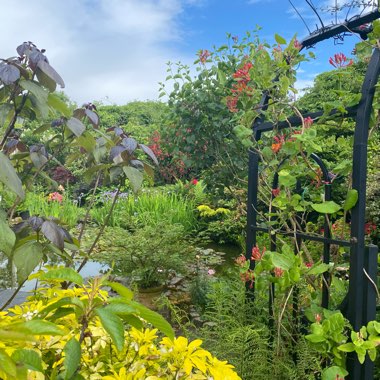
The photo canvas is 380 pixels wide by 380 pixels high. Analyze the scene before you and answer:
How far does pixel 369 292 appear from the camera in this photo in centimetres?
162

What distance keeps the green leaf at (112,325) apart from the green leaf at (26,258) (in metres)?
0.55

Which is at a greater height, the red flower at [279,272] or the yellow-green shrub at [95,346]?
the red flower at [279,272]

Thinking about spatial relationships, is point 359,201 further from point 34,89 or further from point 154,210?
point 154,210

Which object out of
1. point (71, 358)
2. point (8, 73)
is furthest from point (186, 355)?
point (8, 73)

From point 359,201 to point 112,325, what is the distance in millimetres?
1141

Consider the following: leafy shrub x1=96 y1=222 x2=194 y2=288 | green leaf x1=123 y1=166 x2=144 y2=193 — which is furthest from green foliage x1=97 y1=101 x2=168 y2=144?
green leaf x1=123 y1=166 x2=144 y2=193

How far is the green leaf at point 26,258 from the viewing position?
124 cm

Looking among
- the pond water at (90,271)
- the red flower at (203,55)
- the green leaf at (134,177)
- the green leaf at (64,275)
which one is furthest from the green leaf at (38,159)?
the red flower at (203,55)

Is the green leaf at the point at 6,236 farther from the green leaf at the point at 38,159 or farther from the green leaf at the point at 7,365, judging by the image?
the green leaf at the point at 38,159

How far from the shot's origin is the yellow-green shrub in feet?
2.44

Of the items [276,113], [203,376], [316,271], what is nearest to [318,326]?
[316,271]

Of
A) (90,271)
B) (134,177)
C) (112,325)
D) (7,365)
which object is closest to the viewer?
(7,365)

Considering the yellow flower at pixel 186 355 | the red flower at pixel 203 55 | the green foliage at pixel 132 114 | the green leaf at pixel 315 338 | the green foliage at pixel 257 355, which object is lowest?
the green foliage at pixel 257 355

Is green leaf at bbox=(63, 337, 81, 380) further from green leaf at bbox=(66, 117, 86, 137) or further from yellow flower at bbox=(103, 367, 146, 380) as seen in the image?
green leaf at bbox=(66, 117, 86, 137)
